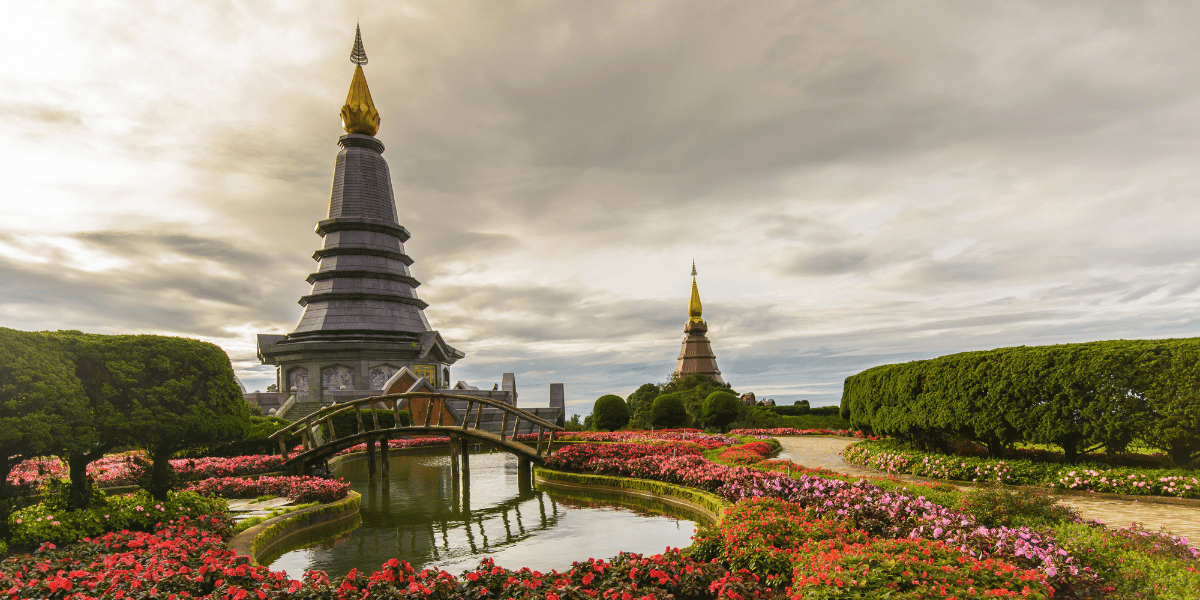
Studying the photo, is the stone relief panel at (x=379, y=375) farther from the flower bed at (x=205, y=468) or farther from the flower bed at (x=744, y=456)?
the flower bed at (x=744, y=456)

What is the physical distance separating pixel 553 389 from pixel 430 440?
9540mm

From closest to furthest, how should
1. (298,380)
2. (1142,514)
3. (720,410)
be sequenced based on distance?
(1142,514), (720,410), (298,380)

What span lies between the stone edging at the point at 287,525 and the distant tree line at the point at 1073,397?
14.1 m

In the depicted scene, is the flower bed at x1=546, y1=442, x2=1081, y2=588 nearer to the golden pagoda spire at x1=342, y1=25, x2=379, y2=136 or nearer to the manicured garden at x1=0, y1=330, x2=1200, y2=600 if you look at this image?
the manicured garden at x1=0, y1=330, x2=1200, y2=600

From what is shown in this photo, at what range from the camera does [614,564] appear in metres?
6.64

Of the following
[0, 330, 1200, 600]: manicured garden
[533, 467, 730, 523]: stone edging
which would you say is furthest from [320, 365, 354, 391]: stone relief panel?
[533, 467, 730, 523]: stone edging

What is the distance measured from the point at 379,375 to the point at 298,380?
17.9 feet

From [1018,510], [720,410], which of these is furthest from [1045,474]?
[720,410]

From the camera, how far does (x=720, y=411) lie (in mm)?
30922

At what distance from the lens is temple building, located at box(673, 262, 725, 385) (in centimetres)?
5056

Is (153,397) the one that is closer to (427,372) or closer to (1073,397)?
(1073,397)

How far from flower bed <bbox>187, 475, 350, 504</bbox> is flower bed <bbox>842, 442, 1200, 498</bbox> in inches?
536

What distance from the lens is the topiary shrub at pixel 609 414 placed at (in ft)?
104

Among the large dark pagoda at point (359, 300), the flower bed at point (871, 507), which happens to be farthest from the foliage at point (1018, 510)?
the large dark pagoda at point (359, 300)
